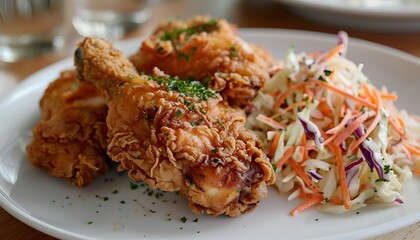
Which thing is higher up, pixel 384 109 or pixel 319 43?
pixel 384 109

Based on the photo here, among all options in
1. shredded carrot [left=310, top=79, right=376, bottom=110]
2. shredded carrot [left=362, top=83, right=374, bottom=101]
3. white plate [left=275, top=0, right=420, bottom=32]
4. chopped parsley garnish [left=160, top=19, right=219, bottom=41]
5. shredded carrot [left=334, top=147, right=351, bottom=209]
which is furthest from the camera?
white plate [left=275, top=0, right=420, bottom=32]

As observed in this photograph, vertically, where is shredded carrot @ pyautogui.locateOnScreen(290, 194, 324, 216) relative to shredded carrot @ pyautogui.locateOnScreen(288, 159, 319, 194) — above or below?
below

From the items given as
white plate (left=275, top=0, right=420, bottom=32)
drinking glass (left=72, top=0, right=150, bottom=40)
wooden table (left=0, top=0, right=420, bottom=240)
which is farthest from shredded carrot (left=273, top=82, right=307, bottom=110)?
drinking glass (left=72, top=0, right=150, bottom=40)

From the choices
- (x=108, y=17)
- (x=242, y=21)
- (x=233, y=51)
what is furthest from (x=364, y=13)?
(x=108, y=17)

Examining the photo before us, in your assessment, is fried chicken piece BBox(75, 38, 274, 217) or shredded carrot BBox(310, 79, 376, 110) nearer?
fried chicken piece BBox(75, 38, 274, 217)

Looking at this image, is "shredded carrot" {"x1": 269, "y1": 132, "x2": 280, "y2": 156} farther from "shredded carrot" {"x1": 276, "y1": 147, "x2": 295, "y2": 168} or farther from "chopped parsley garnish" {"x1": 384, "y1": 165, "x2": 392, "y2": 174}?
"chopped parsley garnish" {"x1": 384, "y1": 165, "x2": 392, "y2": 174}

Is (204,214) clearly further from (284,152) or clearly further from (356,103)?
(356,103)

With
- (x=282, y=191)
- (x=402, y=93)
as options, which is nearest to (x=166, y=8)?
(x=402, y=93)

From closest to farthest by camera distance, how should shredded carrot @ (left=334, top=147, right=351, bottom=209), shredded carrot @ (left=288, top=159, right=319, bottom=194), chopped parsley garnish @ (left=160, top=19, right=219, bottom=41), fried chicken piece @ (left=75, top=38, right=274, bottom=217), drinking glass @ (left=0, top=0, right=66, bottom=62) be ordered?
fried chicken piece @ (left=75, top=38, right=274, bottom=217), shredded carrot @ (left=334, top=147, right=351, bottom=209), shredded carrot @ (left=288, top=159, right=319, bottom=194), chopped parsley garnish @ (left=160, top=19, right=219, bottom=41), drinking glass @ (left=0, top=0, right=66, bottom=62)
